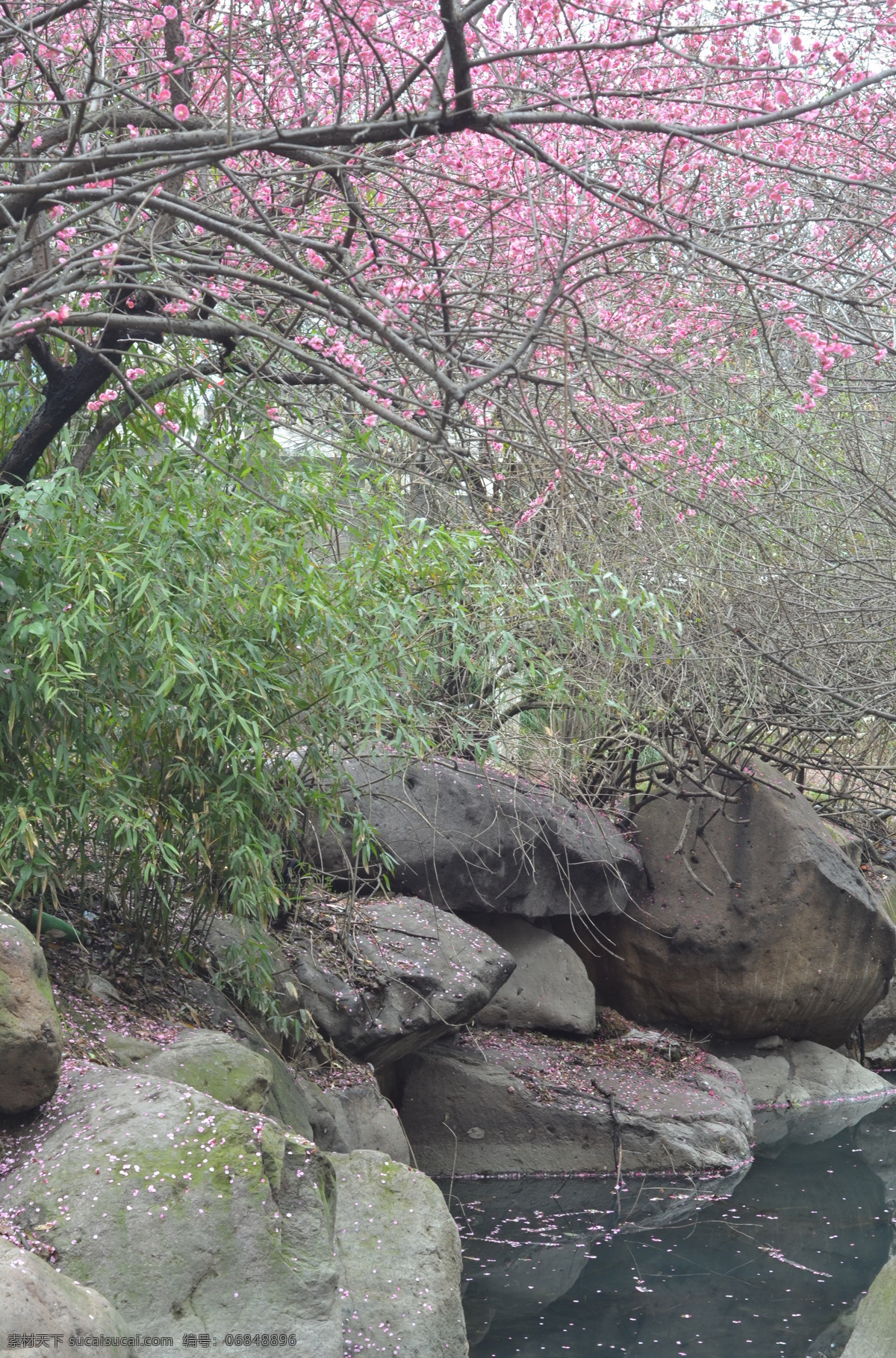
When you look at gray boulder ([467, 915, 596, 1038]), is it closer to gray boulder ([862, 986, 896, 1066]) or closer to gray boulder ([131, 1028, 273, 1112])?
gray boulder ([862, 986, 896, 1066])

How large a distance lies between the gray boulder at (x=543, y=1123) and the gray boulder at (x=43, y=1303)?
14.5ft

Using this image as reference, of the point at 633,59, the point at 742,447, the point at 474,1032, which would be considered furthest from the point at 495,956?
the point at 633,59

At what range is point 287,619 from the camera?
15.4 ft

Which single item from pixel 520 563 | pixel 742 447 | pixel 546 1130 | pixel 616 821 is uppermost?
pixel 742 447

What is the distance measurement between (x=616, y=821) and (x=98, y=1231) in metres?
6.22

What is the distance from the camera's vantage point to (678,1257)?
584 centimetres

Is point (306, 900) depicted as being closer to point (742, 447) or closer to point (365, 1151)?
point (365, 1151)

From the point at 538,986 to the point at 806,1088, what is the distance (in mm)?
2286

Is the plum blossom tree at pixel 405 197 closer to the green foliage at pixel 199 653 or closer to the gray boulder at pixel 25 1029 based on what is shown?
the green foliage at pixel 199 653

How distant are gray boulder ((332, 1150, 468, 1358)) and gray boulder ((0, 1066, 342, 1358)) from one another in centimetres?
56

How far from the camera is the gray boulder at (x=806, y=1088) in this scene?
8242 millimetres

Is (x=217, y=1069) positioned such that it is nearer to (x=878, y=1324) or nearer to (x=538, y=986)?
(x=878, y=1324)

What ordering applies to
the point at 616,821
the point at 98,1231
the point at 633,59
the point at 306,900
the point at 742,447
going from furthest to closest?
the point at 616,821
the point at 742,447
the point at 306,900
the point at 633,59
the point at 98,1231

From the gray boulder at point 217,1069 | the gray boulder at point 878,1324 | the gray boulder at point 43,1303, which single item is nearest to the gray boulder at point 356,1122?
the gray boulder at point 217,1069
